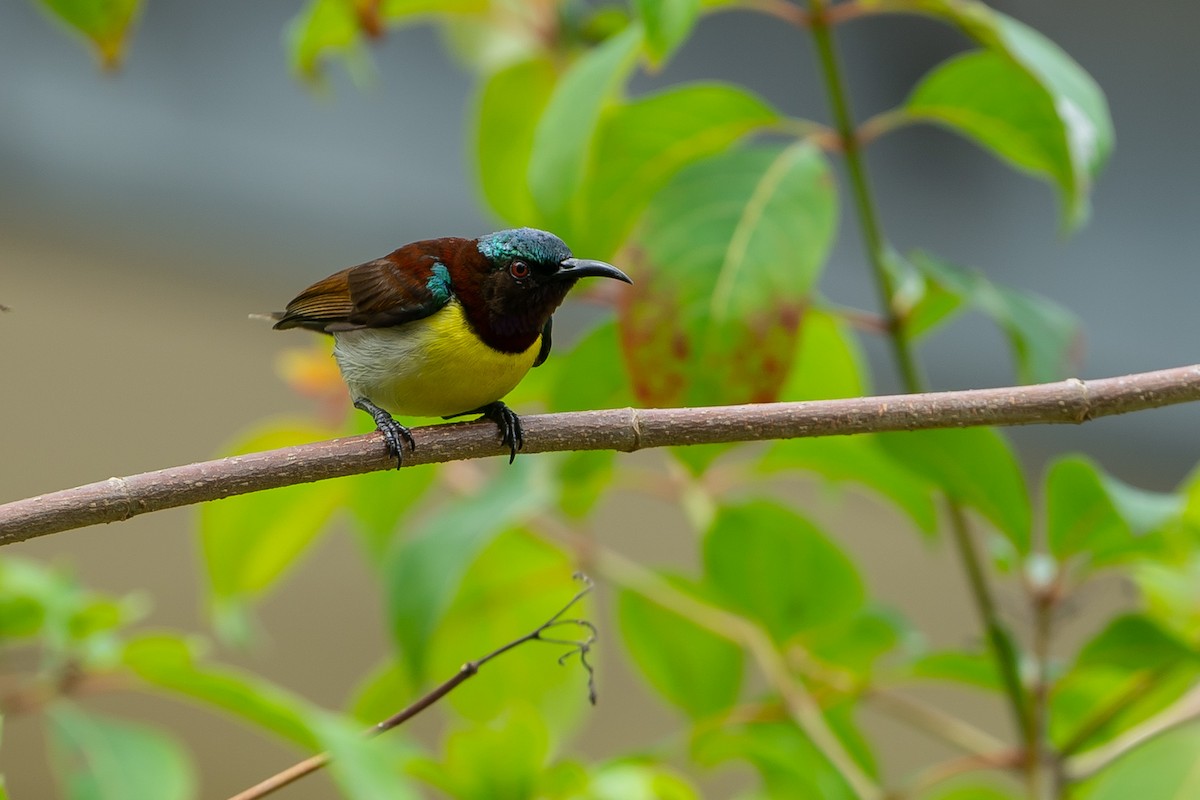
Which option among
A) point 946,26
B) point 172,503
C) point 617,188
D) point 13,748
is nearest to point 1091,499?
point 617,188

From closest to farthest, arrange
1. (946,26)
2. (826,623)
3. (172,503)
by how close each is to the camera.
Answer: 1. (172,503)
2. (826,623)
3. (946,26)

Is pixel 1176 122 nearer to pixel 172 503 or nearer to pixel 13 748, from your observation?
pixel 13 748

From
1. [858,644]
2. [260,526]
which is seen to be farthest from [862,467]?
[260,526]

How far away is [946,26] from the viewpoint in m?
7.12

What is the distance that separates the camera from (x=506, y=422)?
170cm

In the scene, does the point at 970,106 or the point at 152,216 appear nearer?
the point at 970,106

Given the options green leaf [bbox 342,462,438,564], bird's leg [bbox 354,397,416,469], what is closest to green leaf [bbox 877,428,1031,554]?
bird's leg [bbox 354,397,416,469]

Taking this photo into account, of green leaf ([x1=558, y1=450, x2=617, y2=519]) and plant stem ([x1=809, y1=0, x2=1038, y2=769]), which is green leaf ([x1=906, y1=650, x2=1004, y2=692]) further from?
green leaf ([x1=558, y1=450, x2=617, y2=519])

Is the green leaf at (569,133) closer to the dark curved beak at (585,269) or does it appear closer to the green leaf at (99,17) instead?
the dark curved beak at (585,269)

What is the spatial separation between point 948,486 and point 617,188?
2.12 ft

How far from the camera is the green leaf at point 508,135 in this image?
7.61 ft

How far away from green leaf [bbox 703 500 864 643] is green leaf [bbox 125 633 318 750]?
66 cm

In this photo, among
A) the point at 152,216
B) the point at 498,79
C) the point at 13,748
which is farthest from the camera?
the point at 152,216

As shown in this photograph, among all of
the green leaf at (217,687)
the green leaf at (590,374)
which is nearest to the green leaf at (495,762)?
the green leaf at (217,687)
